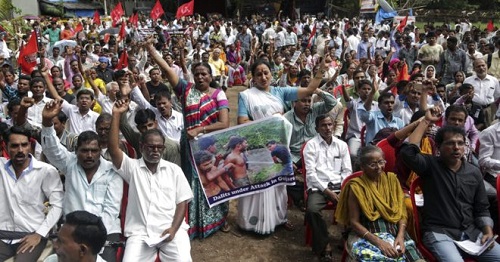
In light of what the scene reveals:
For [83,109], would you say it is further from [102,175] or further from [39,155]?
[102,175]

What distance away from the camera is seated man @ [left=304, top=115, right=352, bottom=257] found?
15.0 ft

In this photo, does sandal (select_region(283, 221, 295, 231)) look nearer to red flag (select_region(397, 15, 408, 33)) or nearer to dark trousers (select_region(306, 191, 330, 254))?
dark trousers (select_region(306, 191, 330, 254))

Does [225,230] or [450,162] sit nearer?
[450,162]

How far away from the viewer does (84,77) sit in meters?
8.17

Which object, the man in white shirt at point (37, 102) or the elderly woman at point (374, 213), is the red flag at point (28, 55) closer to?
the man in white shirt at point (37, 102)

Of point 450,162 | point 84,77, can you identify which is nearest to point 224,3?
point 84,77

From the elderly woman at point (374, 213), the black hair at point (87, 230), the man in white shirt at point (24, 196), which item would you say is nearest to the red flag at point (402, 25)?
the elderly woman at point (374, 213)

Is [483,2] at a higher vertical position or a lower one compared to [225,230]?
higher

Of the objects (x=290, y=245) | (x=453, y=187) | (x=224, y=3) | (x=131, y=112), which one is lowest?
(x=290, y=245)

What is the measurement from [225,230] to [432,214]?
2.25m

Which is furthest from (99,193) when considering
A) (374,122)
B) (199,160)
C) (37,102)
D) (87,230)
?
(374,122)

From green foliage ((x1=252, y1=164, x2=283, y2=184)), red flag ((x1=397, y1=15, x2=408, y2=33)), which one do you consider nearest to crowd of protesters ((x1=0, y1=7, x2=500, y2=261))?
green foliage ((x1=252, y1=164, x2=283, y2=184))

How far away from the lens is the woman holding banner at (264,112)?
4.83 metres

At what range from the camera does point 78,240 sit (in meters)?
2.43
